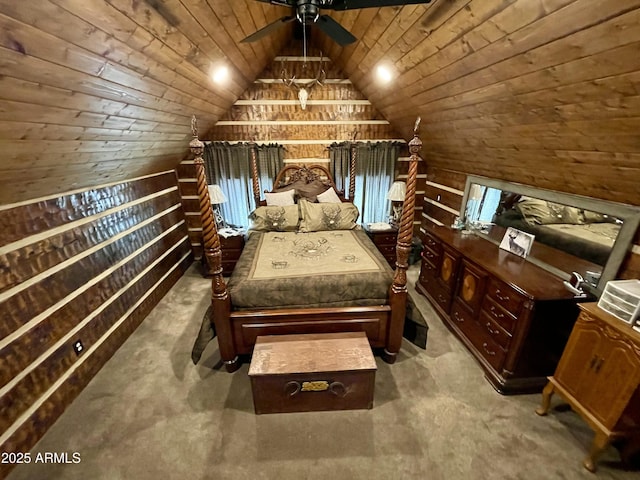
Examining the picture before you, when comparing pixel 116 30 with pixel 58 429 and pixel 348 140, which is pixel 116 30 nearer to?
pixel 58 429

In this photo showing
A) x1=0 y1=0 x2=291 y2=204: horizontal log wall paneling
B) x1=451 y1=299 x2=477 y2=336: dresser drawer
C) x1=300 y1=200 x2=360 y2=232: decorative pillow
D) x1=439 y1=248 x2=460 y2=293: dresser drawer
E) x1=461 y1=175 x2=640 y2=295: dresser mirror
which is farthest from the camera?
x1=300 y1=200 x2=360 y2=232: decorative pillow

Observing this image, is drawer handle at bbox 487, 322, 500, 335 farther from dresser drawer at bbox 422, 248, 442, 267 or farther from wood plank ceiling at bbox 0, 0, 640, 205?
wood plank ceiling at bbox 0, 0, 640, 205

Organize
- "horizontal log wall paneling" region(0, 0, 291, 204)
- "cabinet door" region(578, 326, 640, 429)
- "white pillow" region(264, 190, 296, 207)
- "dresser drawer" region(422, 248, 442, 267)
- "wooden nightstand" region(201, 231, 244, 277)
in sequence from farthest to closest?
"white pillow" region(264, 190, 296, 207), "wooden nightstand" region(201, 231, 244, 277), "dresser drawer" region(422, 248, 442, 267), "cabinet door" region(578, 326, 640, 429), "horizontal log wall paneling" region(0, 0, 291, 204)

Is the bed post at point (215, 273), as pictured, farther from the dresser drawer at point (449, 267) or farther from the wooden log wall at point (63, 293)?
the dresser drawer at point (449, 267)

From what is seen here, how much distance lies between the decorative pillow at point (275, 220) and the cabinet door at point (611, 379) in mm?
2816

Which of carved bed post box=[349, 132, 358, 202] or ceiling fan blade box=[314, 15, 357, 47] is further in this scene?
carved bed post box=[349, 132, 358, 202]

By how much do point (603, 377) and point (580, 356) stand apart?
0.14 meters

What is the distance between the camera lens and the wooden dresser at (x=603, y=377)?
1.36 m

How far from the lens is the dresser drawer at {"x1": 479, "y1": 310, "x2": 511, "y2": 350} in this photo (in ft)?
6.54

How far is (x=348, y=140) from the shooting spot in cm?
403

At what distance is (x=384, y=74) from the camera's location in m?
2.77

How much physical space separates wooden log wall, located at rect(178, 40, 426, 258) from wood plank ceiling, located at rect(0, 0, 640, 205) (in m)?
1.08

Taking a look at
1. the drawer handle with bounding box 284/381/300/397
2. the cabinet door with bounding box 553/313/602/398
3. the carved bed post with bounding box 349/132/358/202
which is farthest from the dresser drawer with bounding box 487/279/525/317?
the carved bed post with bounding box 349/132/358/202

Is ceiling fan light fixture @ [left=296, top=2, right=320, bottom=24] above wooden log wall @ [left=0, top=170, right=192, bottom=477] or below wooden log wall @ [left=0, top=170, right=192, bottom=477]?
above
